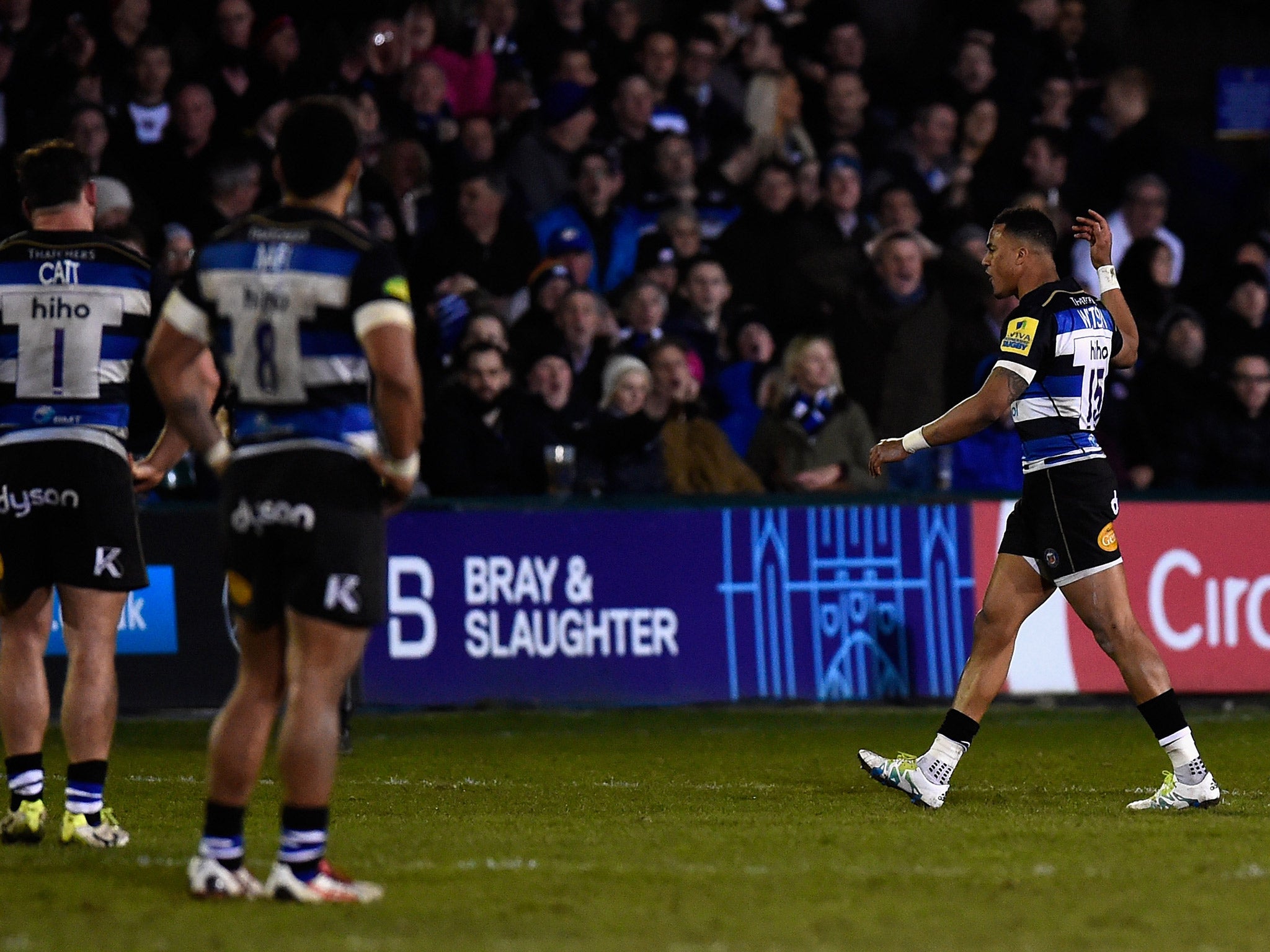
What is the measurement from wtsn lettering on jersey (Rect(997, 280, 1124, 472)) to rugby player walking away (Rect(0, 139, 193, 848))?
3.56 meters

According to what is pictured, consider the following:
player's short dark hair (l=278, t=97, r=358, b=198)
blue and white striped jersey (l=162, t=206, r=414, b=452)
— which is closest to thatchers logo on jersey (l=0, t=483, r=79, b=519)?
blue and white striped jersey (l=162, t=206, r=414, b=452)

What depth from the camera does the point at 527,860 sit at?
22.6ft

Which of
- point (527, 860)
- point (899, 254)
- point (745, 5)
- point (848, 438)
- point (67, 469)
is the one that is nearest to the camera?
point (527, 860)

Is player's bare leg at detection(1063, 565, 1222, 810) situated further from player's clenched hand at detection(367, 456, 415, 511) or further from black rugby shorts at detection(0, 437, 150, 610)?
black rugby shorts at detection(0, 437, 150, 610)

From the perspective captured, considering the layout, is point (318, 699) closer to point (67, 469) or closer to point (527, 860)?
point (527, 860)

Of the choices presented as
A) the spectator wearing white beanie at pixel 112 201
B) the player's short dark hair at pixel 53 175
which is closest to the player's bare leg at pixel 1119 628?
the player's short dark hair at pixel 53 175

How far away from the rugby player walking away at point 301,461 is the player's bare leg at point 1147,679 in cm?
362

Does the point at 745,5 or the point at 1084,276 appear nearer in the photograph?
the point at 1084,276

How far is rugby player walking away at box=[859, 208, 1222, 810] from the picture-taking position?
8.46 metres

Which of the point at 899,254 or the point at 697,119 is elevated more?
the point at 697,119

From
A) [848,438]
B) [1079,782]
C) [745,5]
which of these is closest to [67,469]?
[1079,782]

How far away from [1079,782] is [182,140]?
29.6 ft

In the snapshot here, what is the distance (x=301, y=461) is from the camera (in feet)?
19.7

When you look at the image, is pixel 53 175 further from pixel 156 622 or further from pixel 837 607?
pixel 837 607
